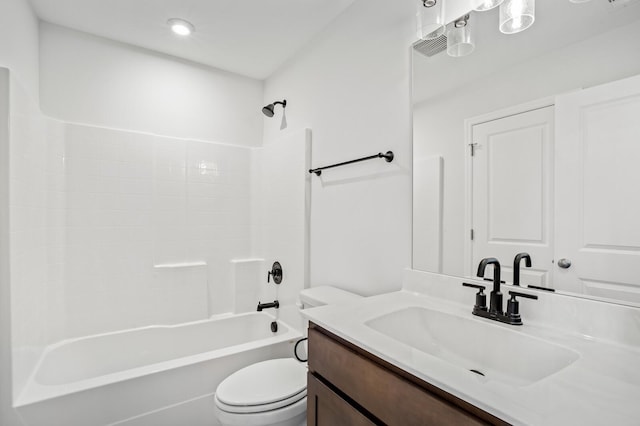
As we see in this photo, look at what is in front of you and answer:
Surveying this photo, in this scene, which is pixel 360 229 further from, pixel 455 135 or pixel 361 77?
pixel 361 77

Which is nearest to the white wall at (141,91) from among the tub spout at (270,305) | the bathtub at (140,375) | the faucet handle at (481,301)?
the tub spout at (270,305)

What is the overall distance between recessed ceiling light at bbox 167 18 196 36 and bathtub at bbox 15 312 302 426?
81.5 inches

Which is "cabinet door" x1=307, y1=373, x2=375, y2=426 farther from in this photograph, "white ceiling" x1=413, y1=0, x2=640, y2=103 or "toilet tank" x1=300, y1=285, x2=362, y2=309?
"white ceiling" x1=413, y1=0, x2=640, y2=103

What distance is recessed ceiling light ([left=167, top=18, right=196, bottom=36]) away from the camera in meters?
2.03

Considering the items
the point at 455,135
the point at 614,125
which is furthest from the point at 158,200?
the point at 614,125

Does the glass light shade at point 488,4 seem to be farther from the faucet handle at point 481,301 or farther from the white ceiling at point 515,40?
the faucet handle at point 481,301

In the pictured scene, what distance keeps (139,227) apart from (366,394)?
6.97 ft

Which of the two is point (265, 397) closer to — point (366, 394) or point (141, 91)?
point (366, 394)

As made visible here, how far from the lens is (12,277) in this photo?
56.3 inches

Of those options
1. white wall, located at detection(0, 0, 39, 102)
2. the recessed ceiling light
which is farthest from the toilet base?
the recessed ceiling light

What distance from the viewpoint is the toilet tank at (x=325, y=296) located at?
5.41ft

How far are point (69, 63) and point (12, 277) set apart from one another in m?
1.51

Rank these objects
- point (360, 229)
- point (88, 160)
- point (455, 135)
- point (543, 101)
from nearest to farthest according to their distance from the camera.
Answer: point (543, 101), point (455, 135), point (360, 229), point (88, 160)

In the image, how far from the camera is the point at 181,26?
2.07m
